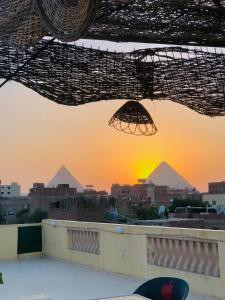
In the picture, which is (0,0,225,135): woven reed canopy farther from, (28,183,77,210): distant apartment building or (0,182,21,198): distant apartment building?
(0,182,21,198): distant apartment building

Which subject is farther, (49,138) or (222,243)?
(49,138)

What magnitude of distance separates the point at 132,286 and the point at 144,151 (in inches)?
625

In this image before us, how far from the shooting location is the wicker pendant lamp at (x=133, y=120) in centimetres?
816

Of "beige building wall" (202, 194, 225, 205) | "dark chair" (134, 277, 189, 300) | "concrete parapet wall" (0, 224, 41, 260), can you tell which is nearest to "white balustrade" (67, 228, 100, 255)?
"concrete parapet wall" (0, 224, 41, 260)

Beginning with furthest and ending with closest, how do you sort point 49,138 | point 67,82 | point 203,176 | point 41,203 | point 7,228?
point 41,203, point 203,176, point 49,138, point 7,228, point 67,82

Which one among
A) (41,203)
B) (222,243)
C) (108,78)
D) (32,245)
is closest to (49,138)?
(32,245)

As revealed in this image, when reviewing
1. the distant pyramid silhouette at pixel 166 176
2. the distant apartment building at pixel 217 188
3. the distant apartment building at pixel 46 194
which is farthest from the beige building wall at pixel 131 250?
the distant pyramid silhouette at pixel 166 176

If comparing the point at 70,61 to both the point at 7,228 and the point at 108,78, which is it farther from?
the point at 7,228

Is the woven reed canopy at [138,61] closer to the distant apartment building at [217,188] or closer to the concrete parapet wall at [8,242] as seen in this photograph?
the concrete parapet wall at [8,242]

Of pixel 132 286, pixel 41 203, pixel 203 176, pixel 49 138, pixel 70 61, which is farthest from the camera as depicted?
pixel 41 203

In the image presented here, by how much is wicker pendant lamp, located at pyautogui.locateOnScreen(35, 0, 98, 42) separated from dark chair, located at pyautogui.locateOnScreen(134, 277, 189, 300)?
1614 millimetres

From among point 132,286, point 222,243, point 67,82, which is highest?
point 67,82

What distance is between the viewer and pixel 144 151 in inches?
832

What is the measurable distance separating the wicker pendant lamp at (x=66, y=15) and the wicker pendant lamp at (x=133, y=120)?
17.7ft
